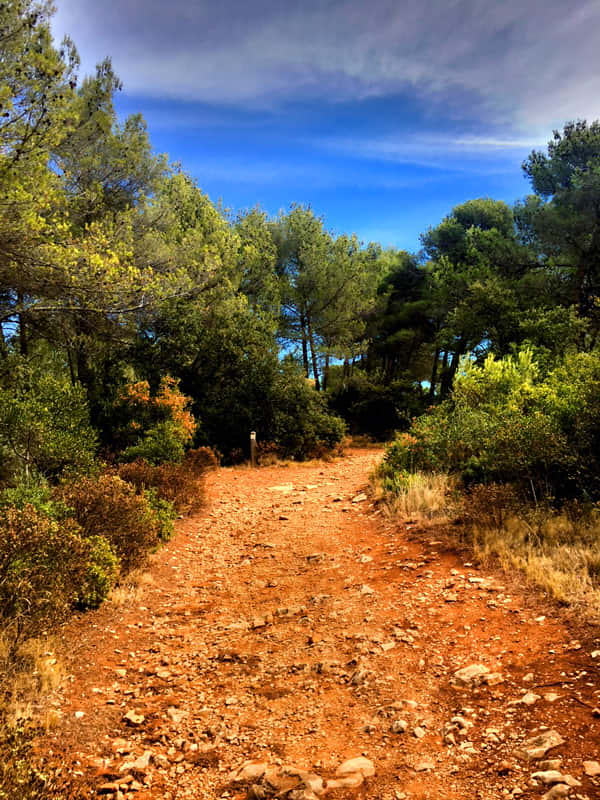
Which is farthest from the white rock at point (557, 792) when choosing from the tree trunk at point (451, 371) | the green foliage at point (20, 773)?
the tree trunk at point (451, 371)

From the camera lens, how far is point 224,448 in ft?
53.5

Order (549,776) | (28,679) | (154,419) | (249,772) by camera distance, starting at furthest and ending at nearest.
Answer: (154,419)
(28,679)
(249,772)
(549,776)

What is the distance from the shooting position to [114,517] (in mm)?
6730

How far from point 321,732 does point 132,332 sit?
41.3 feet

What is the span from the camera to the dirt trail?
310 centimetres

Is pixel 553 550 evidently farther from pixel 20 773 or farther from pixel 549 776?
pixel 20 773

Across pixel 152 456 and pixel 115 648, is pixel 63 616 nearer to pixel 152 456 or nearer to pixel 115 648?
pixel 115 648

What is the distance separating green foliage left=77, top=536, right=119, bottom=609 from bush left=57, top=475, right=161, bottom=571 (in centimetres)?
37

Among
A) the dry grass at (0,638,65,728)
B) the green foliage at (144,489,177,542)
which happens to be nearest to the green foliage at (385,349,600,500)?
the green foliage at (144,489,177,542)

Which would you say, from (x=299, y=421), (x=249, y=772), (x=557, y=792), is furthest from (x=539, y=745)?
(x=299, y=421)

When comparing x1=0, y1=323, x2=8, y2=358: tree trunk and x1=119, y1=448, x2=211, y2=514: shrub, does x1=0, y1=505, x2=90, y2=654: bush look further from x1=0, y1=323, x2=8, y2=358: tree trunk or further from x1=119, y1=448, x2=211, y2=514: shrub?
x1=0, y1=323, x2=8, y2=358: tree trunk

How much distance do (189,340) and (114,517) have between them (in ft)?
31.9

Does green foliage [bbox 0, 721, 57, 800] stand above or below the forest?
below

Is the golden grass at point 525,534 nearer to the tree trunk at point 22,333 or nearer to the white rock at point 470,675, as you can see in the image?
the white rock at point 470,675
